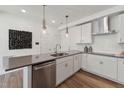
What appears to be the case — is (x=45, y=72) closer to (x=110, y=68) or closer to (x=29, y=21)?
(x=110, y=68)

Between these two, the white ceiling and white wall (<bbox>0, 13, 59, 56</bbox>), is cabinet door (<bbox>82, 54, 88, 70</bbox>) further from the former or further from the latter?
white wall (<bbox>0, 13, 59, 56</bbox>)

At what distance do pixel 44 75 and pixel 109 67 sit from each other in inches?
87.8

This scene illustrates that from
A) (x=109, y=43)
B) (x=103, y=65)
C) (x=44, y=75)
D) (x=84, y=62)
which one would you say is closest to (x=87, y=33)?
(x=109, y=43)

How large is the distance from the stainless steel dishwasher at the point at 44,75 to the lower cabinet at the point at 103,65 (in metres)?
1.89

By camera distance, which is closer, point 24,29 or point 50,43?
point 24,29

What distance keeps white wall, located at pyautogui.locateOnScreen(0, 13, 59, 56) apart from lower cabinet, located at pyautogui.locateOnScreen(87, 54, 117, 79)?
3021mm

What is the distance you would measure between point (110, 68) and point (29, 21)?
4.39 meters

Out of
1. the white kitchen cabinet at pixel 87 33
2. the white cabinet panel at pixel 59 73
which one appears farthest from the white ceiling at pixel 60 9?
the white cabinet panel at pixel 59 73

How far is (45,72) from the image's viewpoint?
2203 millimetres

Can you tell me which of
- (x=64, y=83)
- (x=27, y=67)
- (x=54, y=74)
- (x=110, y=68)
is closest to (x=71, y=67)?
(x=64, y=83)

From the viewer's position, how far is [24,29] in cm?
466

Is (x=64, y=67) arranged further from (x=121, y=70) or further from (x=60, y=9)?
(x=60, y=9)

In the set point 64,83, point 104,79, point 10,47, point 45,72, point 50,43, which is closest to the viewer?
point 45,72

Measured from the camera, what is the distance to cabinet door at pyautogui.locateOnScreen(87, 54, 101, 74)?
11.5 ft
